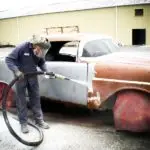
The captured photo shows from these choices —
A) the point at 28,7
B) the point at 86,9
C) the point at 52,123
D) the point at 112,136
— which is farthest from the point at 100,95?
the point at 28,7

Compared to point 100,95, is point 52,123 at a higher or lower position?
lower

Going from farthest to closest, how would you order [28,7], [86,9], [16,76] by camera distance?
[28,7] → [86,9] → [16,76]

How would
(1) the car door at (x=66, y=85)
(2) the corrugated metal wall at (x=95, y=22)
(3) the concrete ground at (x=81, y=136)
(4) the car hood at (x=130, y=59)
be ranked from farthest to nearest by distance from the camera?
(2) the corrugated metal wall at (x=95, y=22), (1) the car door at (x=66, y=85), (4) the car hood at (x=130, y=59), (3) the concrete ground at (x=81, y=136)

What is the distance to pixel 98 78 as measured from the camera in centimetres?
591

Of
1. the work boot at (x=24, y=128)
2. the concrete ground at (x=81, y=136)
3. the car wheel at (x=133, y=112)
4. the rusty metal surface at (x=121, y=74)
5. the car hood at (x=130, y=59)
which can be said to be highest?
the car hood at (x=130, y=59)

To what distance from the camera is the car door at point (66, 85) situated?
20.5ft

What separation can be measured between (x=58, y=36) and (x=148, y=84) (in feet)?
8.35

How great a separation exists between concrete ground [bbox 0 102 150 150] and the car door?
0.52 meters

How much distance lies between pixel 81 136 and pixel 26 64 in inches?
59.3

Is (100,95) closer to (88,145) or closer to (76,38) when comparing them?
(88,145)

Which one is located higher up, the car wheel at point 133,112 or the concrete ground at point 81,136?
the car wheel at point 133,112

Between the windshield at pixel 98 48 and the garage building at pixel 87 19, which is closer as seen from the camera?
the windshield at pixel 98 48

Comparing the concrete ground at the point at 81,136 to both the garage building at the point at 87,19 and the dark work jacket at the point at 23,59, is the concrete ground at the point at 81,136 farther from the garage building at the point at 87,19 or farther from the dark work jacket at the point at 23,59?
the garage building at the point at 87,19

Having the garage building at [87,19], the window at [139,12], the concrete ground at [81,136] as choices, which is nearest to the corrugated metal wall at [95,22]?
the garage building at [87,19]
